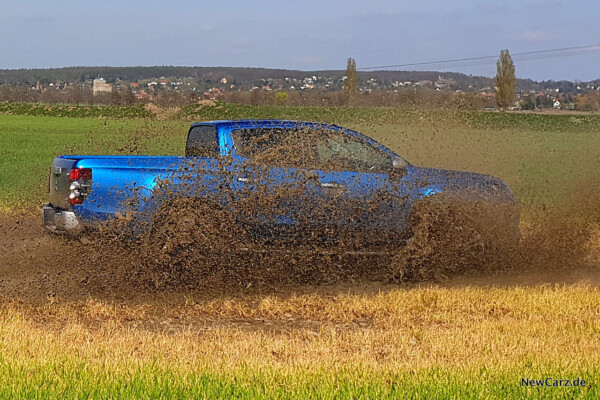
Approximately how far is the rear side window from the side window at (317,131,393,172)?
123cm

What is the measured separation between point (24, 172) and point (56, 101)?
6636 cm

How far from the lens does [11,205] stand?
49.3 feet

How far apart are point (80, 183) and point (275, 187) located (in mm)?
2109

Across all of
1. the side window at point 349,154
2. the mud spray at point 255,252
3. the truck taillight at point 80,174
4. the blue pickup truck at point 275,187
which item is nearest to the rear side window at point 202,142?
the blue pickup truck at point 275,187

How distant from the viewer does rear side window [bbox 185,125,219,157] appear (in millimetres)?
8812

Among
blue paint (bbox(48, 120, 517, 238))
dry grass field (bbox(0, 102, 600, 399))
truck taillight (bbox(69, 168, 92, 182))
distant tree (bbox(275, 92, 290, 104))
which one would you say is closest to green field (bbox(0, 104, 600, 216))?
dry grass field (bbox(0, 102, 600, 399))

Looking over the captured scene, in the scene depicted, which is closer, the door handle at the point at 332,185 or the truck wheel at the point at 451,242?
the door handle at the point at 332,185

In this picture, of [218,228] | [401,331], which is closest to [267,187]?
[218,228]

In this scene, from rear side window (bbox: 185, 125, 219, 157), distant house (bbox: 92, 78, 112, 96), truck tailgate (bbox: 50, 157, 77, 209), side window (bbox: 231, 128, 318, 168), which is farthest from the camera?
distant house (bbox: 92, 78, 112, 96)

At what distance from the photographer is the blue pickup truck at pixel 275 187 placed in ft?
26.9

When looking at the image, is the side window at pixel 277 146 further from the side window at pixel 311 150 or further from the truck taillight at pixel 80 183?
the truck taillight at pixel 80 183

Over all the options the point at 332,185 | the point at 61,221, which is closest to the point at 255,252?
the point at 332,185

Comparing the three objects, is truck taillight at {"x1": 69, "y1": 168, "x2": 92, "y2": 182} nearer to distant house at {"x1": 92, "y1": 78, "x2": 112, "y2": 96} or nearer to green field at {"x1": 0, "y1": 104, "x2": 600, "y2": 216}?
green field at {"x1": 0, "y1": 104, "x2": 600, "y2": 216}

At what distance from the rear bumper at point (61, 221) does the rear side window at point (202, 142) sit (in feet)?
5.41
